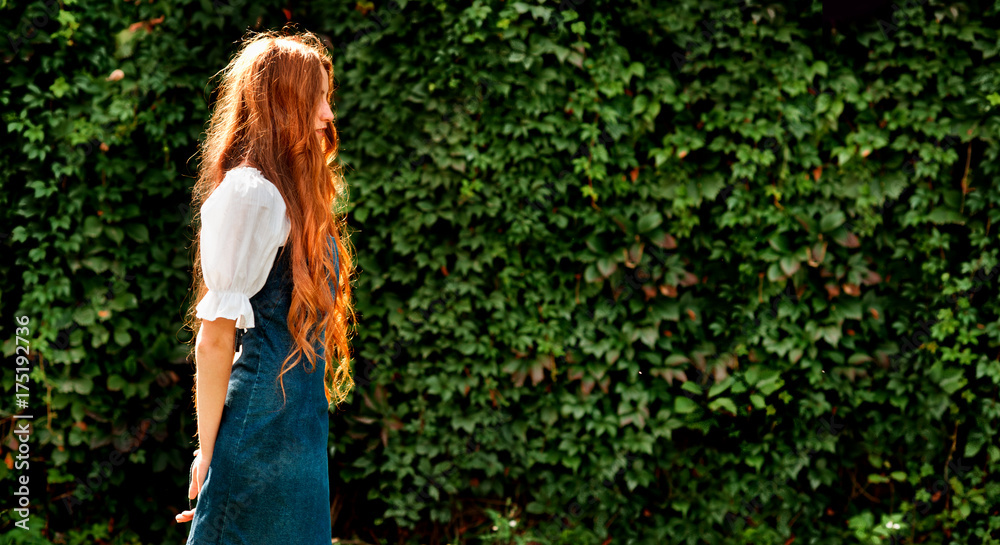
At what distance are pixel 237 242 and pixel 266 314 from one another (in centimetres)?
18

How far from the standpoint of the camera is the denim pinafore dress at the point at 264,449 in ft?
5.43

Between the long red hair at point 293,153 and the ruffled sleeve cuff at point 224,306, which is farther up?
the long red hair at point 293,153

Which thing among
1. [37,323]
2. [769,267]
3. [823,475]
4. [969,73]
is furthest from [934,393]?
[37,323]

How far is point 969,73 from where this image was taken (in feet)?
10.4

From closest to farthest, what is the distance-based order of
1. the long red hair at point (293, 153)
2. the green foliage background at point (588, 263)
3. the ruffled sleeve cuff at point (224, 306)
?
the ruffled sleeve cuff at point (224, 306)
the long red hair at point (293, 153)
the green foliage background at point (588, 263)

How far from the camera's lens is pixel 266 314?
5.56 feet

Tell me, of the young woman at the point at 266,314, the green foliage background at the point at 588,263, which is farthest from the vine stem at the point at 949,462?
the young woman at the point at 266,314

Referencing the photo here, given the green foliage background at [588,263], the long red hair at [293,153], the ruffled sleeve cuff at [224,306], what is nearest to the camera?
the ruffled sleeve cuff at [224,306]

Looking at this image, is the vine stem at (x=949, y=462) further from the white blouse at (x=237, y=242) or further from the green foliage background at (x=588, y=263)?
the white blouse at (x=237, y=242)

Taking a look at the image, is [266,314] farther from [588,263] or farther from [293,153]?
[588,263]

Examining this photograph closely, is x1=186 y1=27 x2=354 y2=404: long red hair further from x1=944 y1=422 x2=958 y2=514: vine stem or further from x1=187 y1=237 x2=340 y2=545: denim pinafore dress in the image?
x1=944 y1=422 x2=958 y2=514: vine stem

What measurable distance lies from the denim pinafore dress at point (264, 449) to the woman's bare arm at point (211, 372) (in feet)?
0.07

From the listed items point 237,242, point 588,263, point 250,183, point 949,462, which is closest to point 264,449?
point 237,242

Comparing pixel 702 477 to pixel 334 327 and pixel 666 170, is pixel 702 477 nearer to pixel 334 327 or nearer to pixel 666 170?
pixel 666 170
